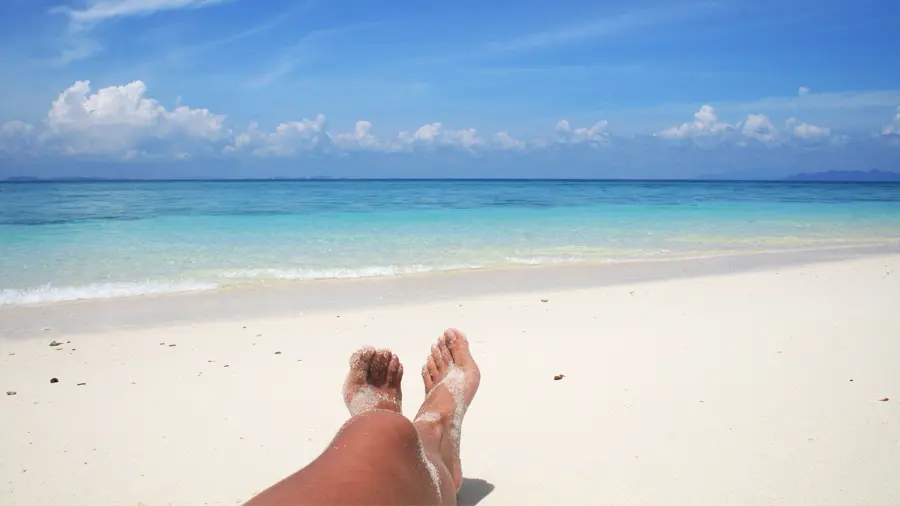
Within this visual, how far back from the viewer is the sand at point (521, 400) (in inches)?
95.2

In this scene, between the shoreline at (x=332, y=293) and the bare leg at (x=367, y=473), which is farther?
the shoreline at (x=332, y=293)

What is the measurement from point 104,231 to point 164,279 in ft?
24.2

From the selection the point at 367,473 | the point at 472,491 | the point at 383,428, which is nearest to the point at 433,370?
the point at 472,491

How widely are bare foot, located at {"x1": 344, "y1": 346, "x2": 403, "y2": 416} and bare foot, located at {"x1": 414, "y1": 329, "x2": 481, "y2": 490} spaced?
0.50 feet

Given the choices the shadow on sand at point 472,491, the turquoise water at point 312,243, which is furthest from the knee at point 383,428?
the turquoise water at point 312,243

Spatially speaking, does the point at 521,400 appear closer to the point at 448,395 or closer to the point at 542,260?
the point at 448,395

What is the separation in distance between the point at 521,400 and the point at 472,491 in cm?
95

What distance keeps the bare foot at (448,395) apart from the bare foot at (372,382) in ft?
0.50

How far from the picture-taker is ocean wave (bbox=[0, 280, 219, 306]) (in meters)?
6.38

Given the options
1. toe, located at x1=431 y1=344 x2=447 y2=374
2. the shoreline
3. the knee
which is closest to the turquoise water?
the shoreline

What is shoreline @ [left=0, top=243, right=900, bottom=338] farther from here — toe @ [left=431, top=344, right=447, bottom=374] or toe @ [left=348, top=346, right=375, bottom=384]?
toe @ [left=348, top=346, right=375, bottom=384]

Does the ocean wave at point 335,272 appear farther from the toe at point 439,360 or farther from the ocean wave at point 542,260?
the toe at point 439,360

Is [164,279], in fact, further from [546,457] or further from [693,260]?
[693,260]

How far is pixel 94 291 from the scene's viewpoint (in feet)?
22.2
